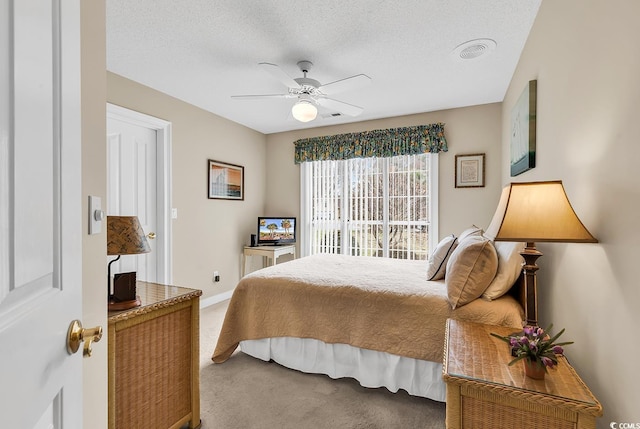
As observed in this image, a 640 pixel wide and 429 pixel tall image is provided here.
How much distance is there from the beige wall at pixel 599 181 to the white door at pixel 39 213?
1.39 meters

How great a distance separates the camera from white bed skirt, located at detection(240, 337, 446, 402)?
1970 mm

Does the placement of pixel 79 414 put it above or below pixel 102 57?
below

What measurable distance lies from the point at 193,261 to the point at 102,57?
297 centimetres

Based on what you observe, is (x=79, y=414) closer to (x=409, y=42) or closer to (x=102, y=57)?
(x=102, y=57)

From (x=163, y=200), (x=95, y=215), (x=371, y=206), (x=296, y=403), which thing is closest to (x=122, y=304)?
(x=95, y=215)

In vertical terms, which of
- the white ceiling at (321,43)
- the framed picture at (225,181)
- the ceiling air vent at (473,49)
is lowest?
the framed picture at (225,181)

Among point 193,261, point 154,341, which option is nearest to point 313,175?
point 193,261

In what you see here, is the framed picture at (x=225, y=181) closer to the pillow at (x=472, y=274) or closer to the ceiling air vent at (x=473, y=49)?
the ceiling air vent at (x=473, y=49)

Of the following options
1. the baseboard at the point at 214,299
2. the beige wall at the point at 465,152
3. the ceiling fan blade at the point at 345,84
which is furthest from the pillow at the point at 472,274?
the baseboard at the point at 214,299

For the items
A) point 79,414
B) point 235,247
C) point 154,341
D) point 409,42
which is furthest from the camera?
point 235,247

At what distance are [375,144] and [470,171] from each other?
1.24 meters

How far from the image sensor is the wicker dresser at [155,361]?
1329 millimetres

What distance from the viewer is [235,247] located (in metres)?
4.44

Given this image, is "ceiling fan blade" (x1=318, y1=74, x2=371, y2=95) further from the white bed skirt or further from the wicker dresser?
the white bed skirt
